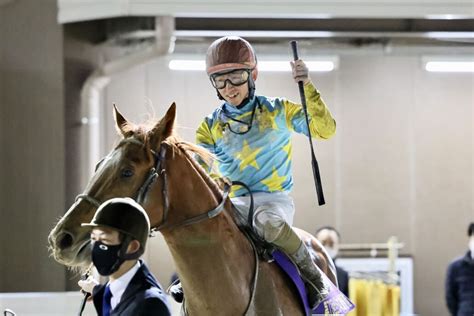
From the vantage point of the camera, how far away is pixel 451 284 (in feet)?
24.6

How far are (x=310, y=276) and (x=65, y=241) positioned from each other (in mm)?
1123

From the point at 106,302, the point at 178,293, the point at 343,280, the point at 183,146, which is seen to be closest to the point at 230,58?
the point at 183,146

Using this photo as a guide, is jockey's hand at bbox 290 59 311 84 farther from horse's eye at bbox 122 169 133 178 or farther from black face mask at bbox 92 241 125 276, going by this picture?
black face mask at bbox 92 241 125 276

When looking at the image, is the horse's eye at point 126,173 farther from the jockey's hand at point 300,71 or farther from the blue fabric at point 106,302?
the jockey's hand at point 300,71

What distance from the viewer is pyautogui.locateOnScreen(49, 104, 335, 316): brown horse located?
10.3 ft

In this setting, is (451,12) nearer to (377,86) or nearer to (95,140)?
(377,86)

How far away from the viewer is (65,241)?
311 cm

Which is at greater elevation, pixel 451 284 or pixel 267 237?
pixel 267 237

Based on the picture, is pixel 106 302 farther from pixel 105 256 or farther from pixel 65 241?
pixel 105 256

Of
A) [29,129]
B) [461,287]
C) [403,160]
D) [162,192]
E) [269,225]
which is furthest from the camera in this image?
[403,160]

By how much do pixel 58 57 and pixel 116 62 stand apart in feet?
1.60

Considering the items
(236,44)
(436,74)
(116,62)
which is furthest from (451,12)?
(236,44)

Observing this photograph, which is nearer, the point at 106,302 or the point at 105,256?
the point at 105,256

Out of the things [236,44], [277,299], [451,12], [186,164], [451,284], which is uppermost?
[451,12]
